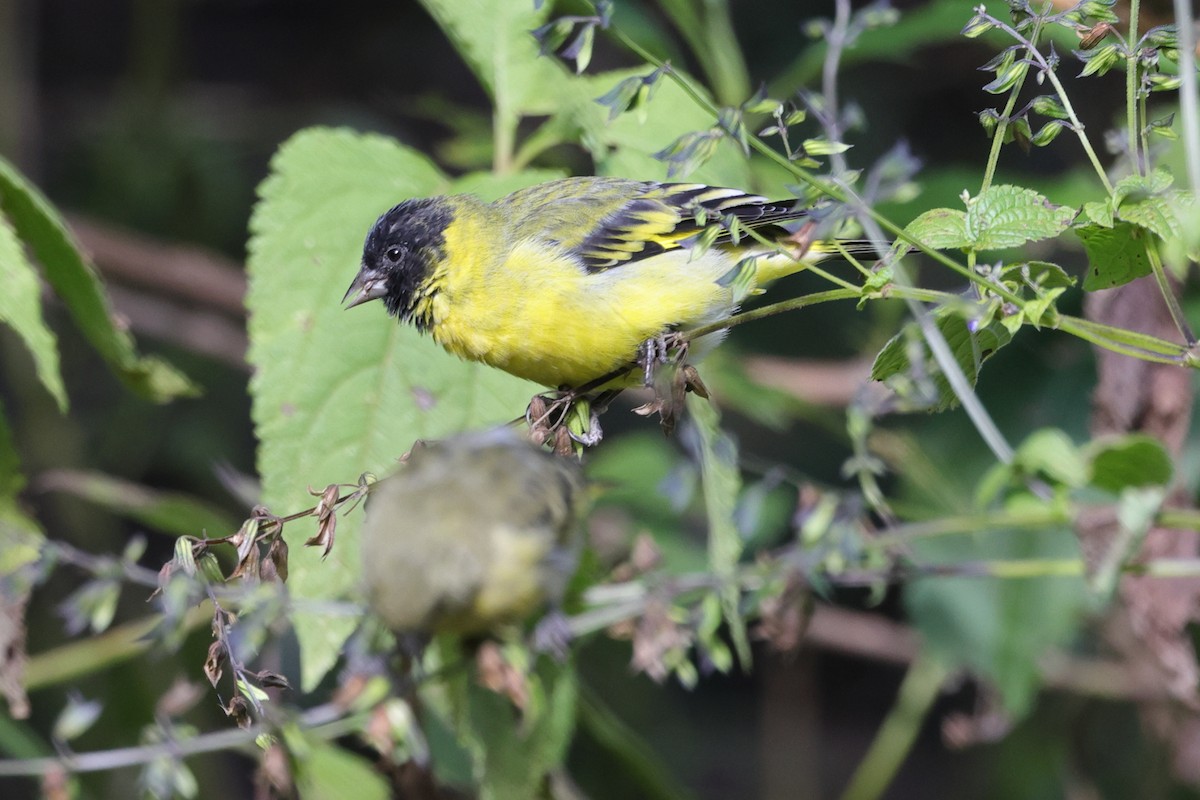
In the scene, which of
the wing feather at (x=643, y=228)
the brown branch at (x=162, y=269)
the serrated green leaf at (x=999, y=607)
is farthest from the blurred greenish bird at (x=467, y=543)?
the brown branch at (x=162, y=269)

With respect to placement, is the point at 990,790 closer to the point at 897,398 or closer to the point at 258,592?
the point at 897,398

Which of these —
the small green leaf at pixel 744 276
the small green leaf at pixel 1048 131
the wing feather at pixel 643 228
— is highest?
the small green leaf at pixel 1048 131

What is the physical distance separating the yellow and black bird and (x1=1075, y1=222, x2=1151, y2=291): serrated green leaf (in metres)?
0.78

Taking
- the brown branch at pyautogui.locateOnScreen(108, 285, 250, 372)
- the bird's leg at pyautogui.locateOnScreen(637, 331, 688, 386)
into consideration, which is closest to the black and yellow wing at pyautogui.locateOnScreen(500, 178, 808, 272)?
the bird's leg at pyautogui.locateOnScreen(637, 331, 688, 386)

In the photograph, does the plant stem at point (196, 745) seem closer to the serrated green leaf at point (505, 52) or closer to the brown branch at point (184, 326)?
the serrated green leaf at point (505, 52)

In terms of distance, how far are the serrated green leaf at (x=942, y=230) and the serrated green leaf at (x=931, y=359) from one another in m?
0.11

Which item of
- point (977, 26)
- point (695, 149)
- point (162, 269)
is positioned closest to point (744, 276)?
point (695, 149)

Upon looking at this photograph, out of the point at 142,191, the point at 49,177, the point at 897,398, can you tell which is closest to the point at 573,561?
the point at 897,398

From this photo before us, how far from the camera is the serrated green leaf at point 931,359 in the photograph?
1.72 meters

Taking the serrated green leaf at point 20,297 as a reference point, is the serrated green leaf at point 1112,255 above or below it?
above

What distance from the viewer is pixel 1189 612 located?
2742 mm

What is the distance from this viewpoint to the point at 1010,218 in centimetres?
164

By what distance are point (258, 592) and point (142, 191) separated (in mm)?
4166

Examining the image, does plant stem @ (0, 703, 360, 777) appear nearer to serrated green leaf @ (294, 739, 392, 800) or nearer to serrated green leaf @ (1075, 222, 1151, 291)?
serrated green leaf @ (294, 739, 392, 800)
